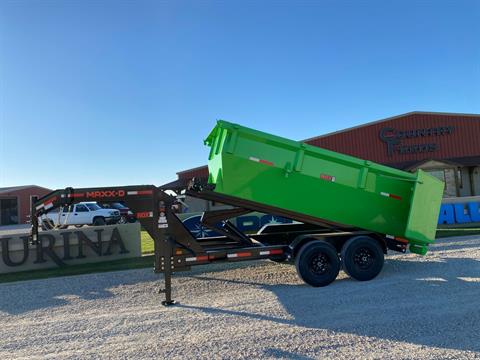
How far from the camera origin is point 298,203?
24.7 feet

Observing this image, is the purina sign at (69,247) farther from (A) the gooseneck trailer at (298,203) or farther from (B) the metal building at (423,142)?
(B) the metal building at (423,142)

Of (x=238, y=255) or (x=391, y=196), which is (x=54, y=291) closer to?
(x=238, y=255)

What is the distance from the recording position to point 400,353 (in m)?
4.21

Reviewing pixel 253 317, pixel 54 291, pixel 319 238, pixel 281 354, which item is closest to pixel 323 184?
pixel 319 238

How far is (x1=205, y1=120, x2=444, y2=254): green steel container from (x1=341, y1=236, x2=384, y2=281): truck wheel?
43 centimetres

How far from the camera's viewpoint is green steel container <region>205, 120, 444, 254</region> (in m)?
7.21

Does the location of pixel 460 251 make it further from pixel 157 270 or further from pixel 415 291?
pixel 157 270

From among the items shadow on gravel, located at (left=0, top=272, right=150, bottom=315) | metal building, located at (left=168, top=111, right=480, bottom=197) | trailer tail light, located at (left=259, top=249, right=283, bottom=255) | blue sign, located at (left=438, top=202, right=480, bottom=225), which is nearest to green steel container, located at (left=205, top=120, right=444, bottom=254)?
trailer tail light, located at (left=259, top=249, right=283, bottom=255)

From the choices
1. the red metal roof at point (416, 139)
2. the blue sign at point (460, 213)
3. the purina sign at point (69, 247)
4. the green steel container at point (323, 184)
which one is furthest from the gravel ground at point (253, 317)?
the red metal roof at point (416, 139)

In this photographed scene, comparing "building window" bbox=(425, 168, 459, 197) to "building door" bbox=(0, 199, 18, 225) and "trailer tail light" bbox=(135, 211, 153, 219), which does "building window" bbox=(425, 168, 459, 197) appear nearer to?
"trailer tail light" bbox=(135, 211, 153, 219)

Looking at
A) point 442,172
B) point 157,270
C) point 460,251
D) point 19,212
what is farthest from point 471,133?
point 19,212

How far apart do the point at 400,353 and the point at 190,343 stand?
8.00 ft

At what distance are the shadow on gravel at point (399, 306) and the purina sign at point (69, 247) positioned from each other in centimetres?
483

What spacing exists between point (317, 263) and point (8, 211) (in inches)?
2162
